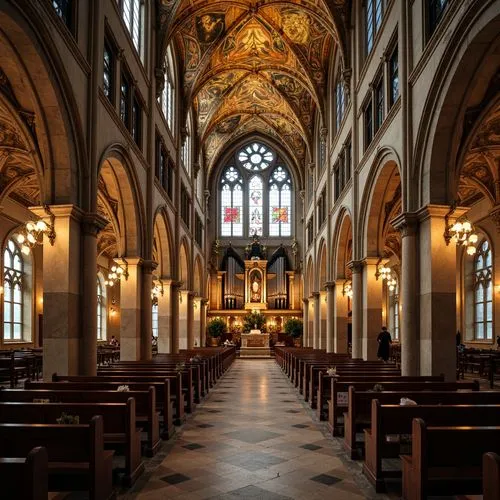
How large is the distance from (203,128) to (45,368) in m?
26.4

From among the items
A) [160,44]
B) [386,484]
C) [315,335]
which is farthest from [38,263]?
[386,484]

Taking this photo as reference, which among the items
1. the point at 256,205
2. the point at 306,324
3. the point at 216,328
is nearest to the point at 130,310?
the point at 306,324

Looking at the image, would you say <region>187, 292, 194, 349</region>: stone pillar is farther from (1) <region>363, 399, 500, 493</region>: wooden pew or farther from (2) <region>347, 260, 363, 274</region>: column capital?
(1) <region>363, 399, 500, 493</region>: wooden pew

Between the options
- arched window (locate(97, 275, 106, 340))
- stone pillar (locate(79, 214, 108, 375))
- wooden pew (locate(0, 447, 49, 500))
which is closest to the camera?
wooden pew (locate(0, 447, 49, 500))

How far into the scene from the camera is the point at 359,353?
1989cm

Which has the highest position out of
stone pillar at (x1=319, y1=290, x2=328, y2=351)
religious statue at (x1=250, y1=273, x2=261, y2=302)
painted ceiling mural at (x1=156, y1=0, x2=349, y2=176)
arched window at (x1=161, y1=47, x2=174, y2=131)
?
painted ceiling mural at (x1=156, y1=0, x2=349, y2=176)

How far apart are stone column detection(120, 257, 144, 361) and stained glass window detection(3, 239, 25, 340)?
9.49 metres

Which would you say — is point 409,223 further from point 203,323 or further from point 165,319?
point 203,323

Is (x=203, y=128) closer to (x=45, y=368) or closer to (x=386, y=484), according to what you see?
(x=45, y=368)

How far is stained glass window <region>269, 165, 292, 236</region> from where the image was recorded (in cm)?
4534

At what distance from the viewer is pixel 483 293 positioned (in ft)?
92.0

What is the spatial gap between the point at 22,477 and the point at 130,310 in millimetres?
15875

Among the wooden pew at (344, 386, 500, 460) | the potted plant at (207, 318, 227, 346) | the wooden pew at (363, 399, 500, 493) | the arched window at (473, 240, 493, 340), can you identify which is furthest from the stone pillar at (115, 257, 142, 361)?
the potted plant at (207, 318, 227, 346)

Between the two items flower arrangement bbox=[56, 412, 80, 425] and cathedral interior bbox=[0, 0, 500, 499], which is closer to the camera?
flower arrangement bbox=[56, 412, 80, 425]
